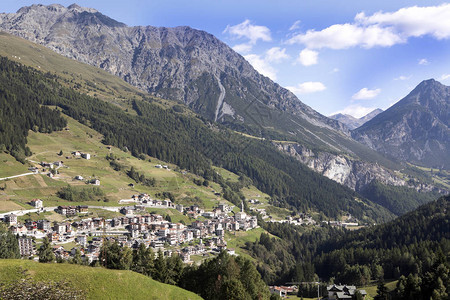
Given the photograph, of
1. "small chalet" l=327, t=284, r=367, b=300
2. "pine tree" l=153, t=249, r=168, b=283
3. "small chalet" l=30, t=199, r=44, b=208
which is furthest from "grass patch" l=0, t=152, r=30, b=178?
"small chalet" l=327, t=284, r=367, b=300

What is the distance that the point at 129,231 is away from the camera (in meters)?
134

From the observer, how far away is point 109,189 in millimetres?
157375

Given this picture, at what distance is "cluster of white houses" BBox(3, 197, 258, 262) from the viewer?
362 feet

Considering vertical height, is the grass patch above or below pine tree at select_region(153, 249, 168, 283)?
above

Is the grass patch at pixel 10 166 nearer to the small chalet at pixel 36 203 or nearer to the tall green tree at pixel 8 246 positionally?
the small chalet at pixel 36 203

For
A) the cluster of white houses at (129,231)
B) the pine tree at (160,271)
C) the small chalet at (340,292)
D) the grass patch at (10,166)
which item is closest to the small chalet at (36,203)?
the cluster of white houses at (129,231)

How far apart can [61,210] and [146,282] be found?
99.7m

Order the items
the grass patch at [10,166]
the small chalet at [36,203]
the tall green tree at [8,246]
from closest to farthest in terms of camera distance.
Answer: the tall green tree at [8,246] → the small chalet at [36,203] → the grass patch at [10,166]

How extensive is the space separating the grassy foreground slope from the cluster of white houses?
204 ft

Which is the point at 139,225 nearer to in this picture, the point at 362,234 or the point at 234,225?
the point at 234,225

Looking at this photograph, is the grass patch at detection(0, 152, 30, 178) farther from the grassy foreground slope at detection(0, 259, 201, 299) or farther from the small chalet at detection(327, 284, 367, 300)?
the small chalet at detection(327, 284, 367, 300)

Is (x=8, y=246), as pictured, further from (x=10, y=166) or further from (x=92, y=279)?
(x=10, y=166)

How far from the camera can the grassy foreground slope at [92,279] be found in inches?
1480

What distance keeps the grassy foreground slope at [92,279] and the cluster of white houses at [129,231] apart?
62.3 meters
